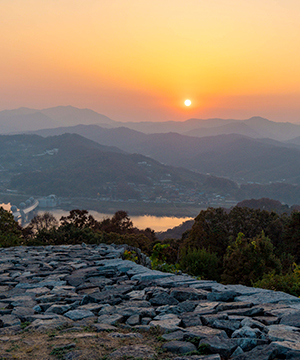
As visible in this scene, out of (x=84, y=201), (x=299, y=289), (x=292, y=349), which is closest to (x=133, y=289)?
(x=292, y=349)

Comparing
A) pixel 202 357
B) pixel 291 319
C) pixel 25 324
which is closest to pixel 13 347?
pixel 25 324

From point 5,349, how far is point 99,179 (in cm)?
14712

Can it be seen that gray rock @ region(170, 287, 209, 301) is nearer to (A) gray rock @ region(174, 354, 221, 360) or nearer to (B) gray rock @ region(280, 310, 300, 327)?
(B) gray rock @ region(280, 310, 300, 327)

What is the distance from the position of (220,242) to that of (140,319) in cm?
1583

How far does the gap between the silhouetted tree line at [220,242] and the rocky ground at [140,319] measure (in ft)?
9.69

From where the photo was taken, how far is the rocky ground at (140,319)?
2771 millimetres

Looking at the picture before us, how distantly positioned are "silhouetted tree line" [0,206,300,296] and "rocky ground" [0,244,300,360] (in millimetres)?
2952

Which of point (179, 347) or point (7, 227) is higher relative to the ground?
point (179, 347)

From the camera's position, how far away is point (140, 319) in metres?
3.75

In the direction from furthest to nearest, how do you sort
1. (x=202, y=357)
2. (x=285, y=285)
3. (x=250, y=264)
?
(x=250, y=264) → (x=285, y=285) → (x=202, y=357)

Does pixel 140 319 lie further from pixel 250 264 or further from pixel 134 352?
pixel 250 264

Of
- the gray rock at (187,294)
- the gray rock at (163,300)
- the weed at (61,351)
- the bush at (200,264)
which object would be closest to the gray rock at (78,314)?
the gray rock at (163,300)

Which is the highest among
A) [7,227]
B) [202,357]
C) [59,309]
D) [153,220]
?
[202,357]

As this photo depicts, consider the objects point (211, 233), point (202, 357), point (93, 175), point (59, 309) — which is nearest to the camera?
point (202, 357)
